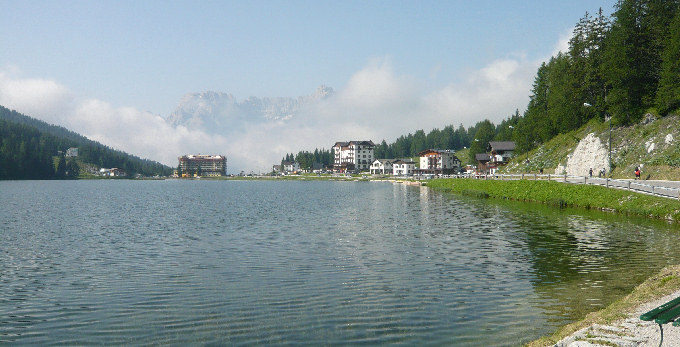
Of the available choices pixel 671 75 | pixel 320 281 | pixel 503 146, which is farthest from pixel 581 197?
pixel 503 146

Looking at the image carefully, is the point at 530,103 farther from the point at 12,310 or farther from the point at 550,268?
the point at 12,310

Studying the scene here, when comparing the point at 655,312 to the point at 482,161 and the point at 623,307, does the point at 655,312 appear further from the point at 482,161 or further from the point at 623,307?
the point at 482,161

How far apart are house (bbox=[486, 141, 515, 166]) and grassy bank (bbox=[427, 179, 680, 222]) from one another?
80.0m

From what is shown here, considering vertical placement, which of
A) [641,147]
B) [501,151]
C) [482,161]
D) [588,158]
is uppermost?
[501,151]

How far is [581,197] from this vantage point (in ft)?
183

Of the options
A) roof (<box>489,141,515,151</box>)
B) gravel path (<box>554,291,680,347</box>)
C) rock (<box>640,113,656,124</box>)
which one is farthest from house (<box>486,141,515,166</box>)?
gravel path (<box>554,291,680,347</box>)

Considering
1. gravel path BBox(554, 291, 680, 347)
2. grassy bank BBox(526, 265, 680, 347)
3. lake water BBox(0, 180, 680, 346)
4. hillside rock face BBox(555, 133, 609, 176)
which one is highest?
hillside rock face BBox(555, 133, 609, 176)

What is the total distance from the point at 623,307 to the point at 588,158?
264ft

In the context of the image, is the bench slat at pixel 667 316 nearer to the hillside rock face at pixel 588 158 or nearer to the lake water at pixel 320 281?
the lake water at pixel 320 281

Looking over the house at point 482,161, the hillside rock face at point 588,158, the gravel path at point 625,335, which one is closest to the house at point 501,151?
the house at point 482,161

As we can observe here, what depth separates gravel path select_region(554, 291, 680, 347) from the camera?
36.4ft

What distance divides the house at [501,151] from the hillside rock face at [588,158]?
70250 millimetres

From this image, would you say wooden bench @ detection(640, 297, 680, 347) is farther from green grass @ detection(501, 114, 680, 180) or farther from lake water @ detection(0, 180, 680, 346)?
green grass @ detection(501, 114, 680, 180)

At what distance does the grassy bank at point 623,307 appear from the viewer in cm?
1338
